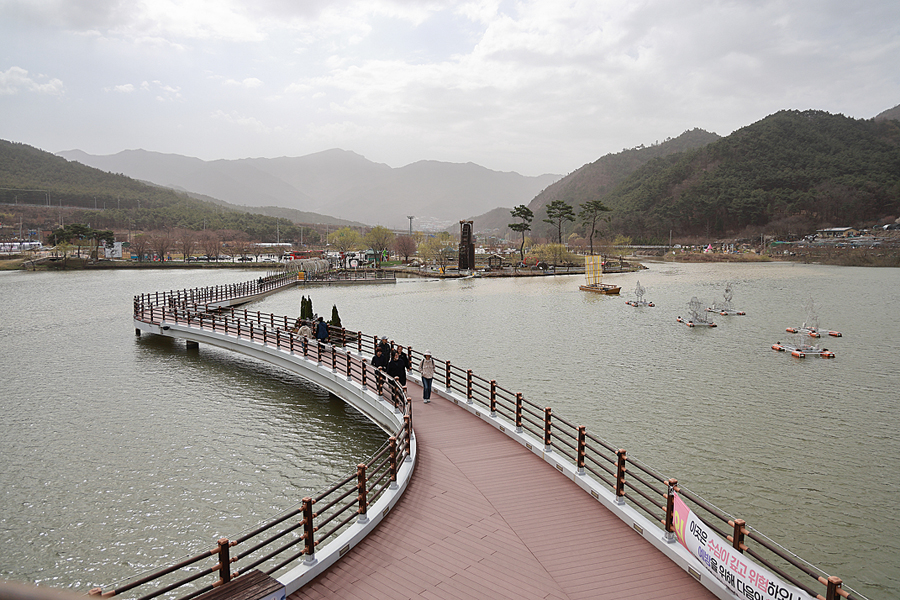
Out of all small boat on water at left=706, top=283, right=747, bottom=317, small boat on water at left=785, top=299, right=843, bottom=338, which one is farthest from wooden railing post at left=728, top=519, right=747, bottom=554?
small boat on water at left=706, top=283, right=747, bottom=317

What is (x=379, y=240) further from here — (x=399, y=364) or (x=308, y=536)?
(x=308, y=536)

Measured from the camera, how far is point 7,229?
6147 inches

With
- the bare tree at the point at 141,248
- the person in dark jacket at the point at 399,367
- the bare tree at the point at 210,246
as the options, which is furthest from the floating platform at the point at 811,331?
the bare tree at the point at 141,248

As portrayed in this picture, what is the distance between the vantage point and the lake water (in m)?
12.9

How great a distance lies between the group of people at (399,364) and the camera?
17406 millimetres

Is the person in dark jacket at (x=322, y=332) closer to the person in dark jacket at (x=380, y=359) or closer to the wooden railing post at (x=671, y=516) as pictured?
the person in dark jacket at (x=380, y=359)

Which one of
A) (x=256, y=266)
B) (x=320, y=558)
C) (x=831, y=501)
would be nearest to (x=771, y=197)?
(x=256, y=266)

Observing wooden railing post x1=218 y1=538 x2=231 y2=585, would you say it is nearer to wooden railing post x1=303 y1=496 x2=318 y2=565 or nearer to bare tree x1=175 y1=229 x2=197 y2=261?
wooden railing post x1=303 y1=496 x2=318 y2=565

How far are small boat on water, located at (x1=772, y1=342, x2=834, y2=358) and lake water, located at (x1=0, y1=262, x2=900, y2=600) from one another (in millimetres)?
628

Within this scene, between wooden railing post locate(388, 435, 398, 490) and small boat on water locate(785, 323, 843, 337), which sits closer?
wooden railing post locate(388, 435, 398, 490)

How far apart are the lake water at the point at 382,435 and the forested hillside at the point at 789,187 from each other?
156m

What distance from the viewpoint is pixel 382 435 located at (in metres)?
19.2

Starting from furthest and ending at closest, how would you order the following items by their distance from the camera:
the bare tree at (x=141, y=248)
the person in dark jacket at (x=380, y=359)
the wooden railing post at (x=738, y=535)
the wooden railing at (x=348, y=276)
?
the bare tree at (x=141, y=248) < the wooden railing at (x=348, y=276) < the person in dark jacket at (x=380, y=359) < the wooden railing post at (x=738, y=535)

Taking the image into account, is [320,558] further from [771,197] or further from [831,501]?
[771,197]
